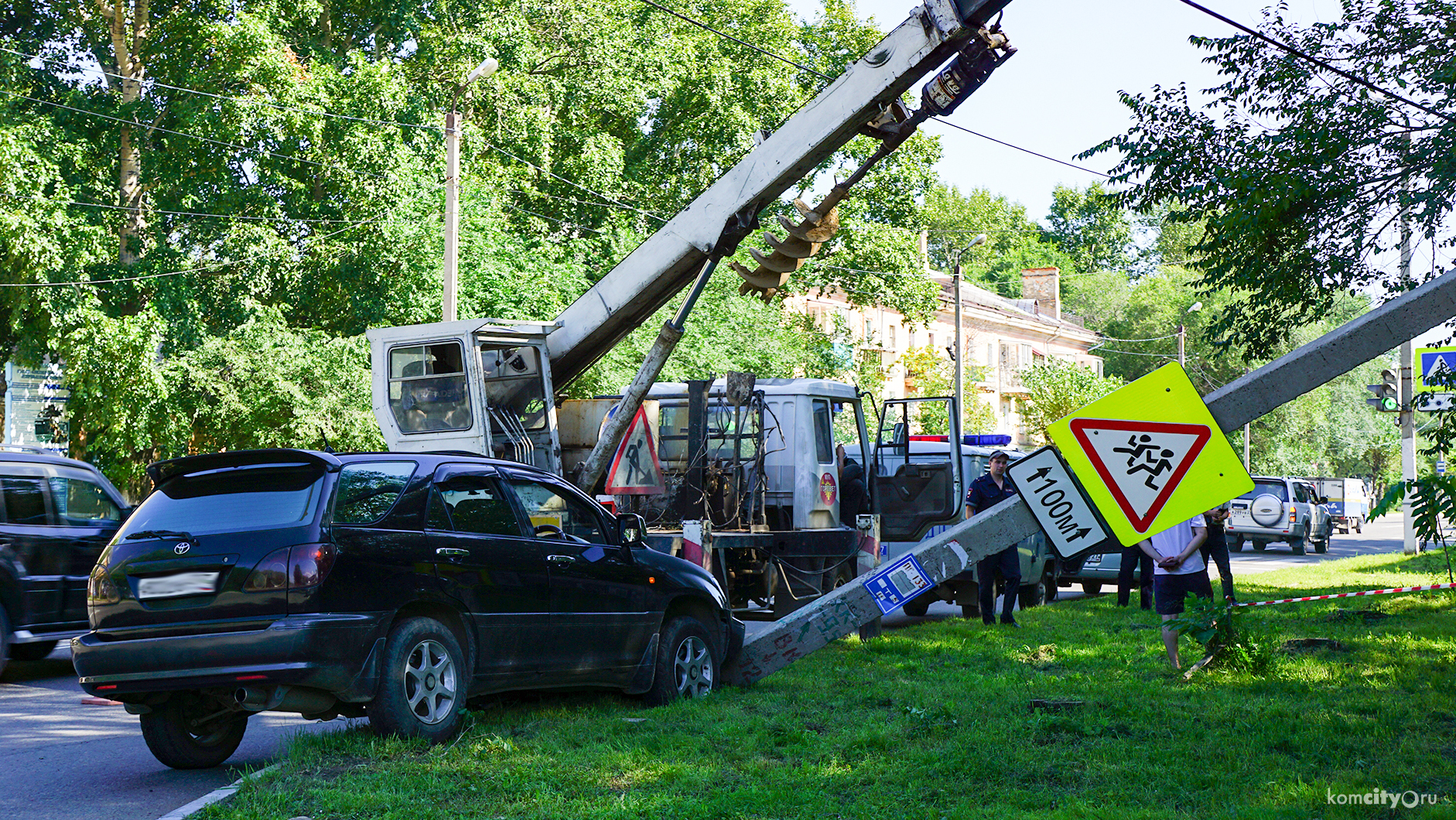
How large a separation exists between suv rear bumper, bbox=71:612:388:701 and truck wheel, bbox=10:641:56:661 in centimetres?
468

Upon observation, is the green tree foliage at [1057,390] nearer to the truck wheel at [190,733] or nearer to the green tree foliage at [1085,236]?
the green tree foliage at [1085,236]

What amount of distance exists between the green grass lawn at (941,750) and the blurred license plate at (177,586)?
37.1 inches

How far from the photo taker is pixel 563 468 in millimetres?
13453

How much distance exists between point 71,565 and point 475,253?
13.8 m

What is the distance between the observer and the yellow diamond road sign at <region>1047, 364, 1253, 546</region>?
18.8ft

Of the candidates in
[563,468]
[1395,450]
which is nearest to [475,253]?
[563,468]

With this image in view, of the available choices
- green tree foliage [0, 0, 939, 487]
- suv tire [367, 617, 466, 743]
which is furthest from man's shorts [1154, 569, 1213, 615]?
green tree foliage [0, 0, 939, 487]

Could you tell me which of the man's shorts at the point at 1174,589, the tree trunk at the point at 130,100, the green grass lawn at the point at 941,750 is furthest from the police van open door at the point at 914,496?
the tree trunk at the point at 130,100

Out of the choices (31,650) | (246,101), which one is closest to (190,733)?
(31,650)

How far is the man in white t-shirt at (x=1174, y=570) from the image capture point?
9.20 metres

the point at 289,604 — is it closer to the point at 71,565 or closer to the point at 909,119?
the point at 71,565

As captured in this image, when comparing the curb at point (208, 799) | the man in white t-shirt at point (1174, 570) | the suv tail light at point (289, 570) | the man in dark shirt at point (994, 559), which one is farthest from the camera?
the man in dark shirt at point (994, 559)

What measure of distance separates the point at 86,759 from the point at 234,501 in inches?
76.7

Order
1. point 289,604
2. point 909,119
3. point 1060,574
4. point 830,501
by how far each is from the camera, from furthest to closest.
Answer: point 1060,574 → point 830,501 → point 909,119 → point 289,604
